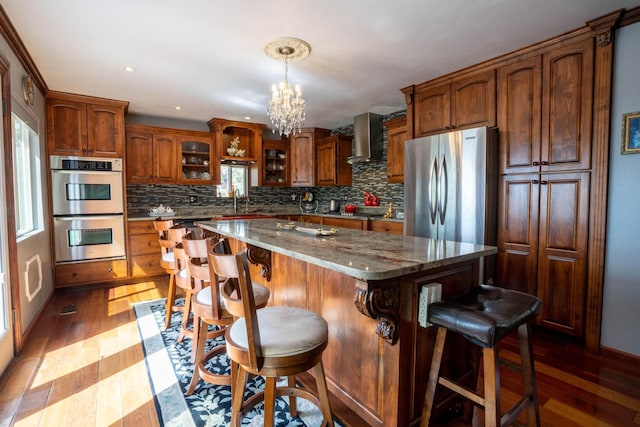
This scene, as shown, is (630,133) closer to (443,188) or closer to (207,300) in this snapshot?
(443,188)

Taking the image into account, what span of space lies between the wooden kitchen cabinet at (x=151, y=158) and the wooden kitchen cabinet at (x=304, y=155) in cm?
205

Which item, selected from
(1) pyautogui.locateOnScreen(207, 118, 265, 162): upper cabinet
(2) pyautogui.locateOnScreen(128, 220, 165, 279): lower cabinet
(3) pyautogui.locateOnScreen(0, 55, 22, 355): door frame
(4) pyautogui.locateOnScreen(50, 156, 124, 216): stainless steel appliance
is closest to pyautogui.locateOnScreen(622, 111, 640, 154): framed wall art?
(3) pyautogui.locateOnScreen(0, 55, 22, 355): door frame

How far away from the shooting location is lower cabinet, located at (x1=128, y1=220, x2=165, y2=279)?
4430 millimetres

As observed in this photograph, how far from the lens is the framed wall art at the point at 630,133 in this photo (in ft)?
7.33

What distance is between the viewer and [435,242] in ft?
6.38

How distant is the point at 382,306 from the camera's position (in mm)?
1306

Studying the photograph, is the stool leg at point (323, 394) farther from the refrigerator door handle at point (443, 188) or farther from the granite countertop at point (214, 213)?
the granite countertop at point (214, 213)

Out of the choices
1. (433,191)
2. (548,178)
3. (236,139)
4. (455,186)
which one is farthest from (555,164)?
(236,139)

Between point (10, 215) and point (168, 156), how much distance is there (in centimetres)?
276

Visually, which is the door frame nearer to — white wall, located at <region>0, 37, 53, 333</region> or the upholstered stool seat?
white wall, located at <region>0, 37, 53, 333</region>

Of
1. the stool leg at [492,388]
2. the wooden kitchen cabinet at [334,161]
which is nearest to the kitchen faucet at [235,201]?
the wooden kitchen cabinet at [334,161]

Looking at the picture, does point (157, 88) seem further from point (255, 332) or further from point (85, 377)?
point (255, 332)

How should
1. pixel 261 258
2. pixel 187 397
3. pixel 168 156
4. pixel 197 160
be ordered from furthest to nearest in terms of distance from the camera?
pixel 197 160
pixel 168 156
pixel 261 258
pixel 187 397

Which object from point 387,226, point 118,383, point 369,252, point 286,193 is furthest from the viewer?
point 286,193
